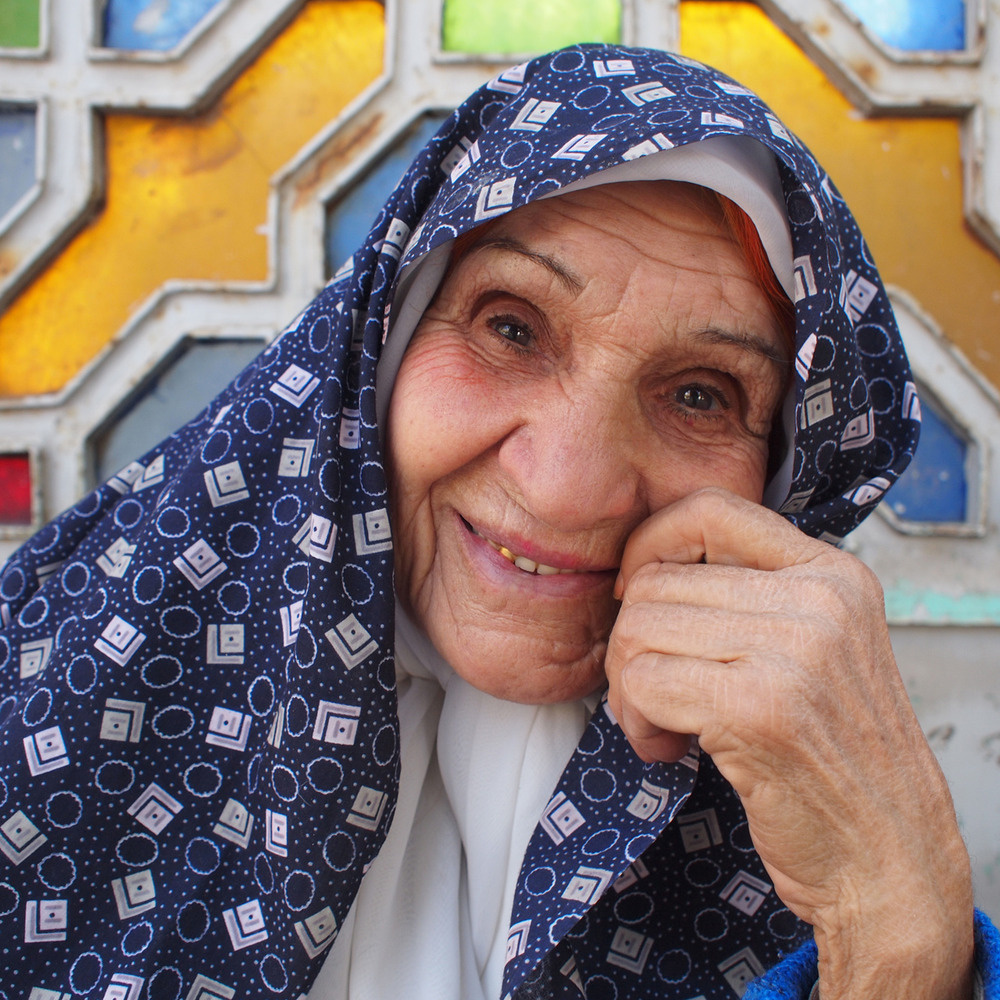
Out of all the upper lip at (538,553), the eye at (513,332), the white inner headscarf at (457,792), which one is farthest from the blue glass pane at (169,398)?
the upper lip at (538,553)

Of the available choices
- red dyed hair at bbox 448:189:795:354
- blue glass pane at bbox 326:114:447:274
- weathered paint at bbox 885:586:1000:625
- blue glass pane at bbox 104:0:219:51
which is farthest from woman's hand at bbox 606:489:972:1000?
blue glass pane at bbox 104:0:219:51

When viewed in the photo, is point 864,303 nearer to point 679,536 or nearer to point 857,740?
point 679,536

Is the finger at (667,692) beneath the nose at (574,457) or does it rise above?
beneath

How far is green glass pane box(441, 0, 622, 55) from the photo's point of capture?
2.30 m

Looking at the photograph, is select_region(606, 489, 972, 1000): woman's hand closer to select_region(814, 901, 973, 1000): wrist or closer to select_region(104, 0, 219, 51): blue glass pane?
select_region(814, 901, 973, 1000): wrist

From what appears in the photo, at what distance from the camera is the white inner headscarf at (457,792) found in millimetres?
1185

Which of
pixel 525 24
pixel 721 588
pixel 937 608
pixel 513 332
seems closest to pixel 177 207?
pixel 525 24

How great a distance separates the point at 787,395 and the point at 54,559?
1456mm

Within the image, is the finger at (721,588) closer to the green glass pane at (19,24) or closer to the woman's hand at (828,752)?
the woman's hand at (828,752)

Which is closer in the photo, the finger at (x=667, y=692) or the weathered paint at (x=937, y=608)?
the finger at (x=667, y=692)

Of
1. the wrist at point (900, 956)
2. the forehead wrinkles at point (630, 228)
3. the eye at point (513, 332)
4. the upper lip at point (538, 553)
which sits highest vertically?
the forehead wrinkles at point (630, 228)

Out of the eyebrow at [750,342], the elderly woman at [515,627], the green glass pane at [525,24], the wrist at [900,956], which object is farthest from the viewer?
the green glass pane at [525,24]

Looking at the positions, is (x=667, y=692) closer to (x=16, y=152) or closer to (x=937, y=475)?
(x=937, y=475)

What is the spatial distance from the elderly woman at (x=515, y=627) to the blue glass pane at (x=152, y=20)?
1486mm
